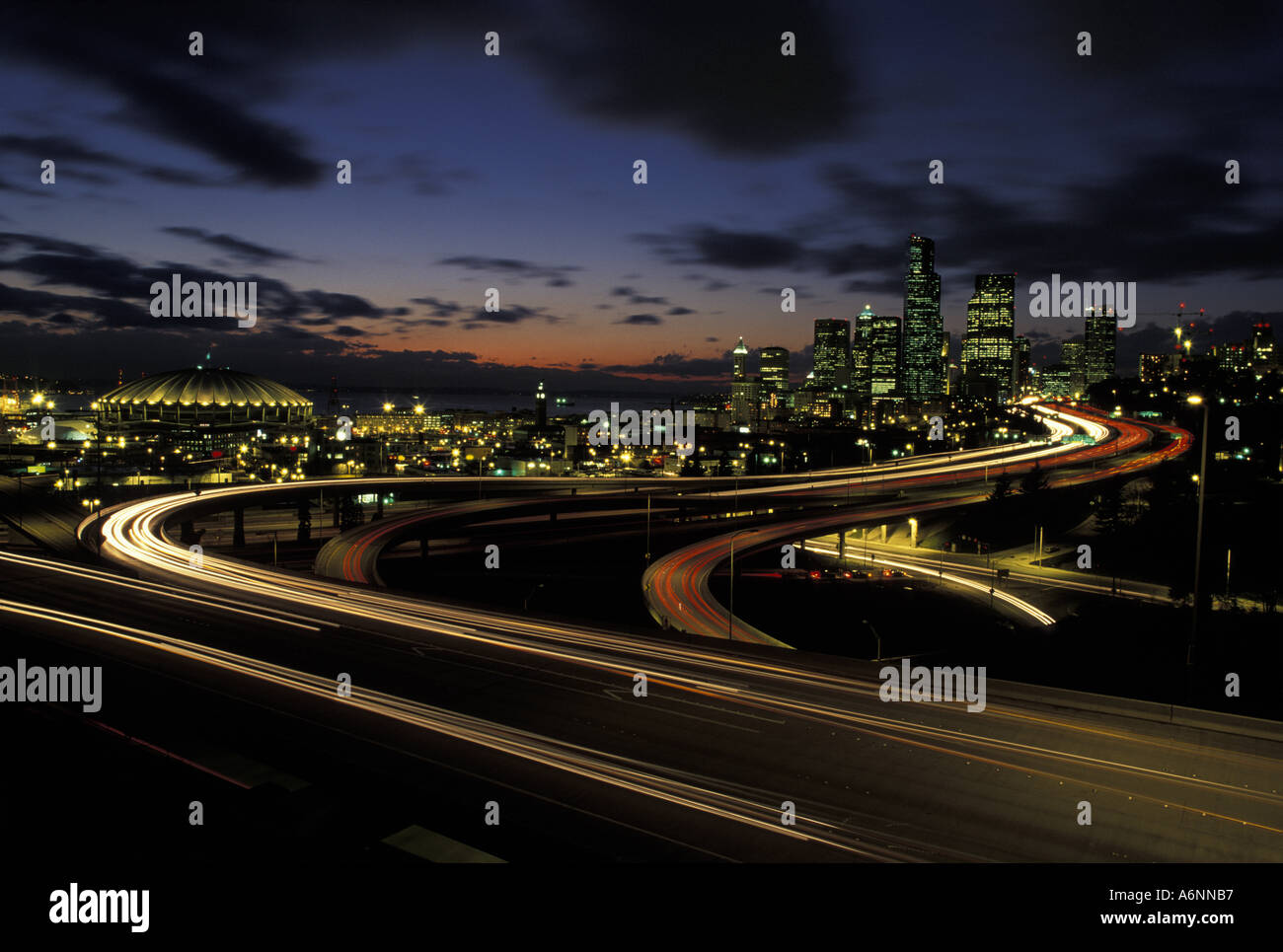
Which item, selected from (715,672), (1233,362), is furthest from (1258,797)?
(1233,362)

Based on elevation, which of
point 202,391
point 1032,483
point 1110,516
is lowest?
point 1110,516

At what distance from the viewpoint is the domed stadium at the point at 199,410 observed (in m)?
115

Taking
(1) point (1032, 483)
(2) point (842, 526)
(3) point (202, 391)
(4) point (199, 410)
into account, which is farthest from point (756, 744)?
(3) point (202, 391)

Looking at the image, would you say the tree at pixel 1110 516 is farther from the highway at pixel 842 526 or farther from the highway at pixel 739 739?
the highway at pixel 739 739

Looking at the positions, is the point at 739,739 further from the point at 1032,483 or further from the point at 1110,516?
the point at 1032,483

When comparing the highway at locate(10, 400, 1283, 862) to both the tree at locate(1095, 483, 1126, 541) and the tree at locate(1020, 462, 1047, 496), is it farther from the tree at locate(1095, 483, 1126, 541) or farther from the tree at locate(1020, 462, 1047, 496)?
the tree at locate(1020, 462, 1047, 496)

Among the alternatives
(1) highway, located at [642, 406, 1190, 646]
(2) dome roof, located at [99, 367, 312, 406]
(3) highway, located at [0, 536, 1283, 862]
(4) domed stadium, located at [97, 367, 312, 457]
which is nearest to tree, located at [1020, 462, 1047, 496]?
(1) highway, located at [642, 406, 1190, 646]

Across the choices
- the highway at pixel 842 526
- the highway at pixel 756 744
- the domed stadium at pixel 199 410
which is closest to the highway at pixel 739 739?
the highway at pixel 756 744

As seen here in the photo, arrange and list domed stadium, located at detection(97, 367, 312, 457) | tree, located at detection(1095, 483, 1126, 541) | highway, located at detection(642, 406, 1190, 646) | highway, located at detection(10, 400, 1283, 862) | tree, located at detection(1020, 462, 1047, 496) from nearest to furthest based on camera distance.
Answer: highway, located at detection(10, 400, 1283, 862)
highway, located at detection(642, 406, 1190, 646)
tree, located at detection(1095, 483, 1126, 541)
tree, located at detection(1020, 462, 1047, 496)
domed stadium, located at detection(97, 367, 312, 457)

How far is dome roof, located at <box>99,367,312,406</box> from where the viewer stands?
12069cm

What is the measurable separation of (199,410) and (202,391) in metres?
3.97

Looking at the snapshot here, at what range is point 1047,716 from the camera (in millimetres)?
13672

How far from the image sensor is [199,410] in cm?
12025
